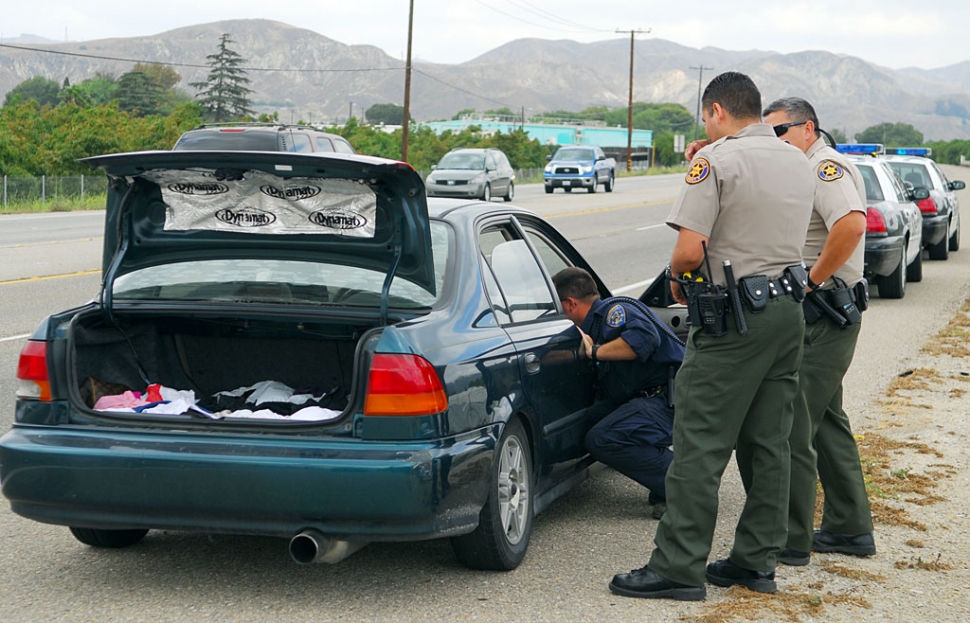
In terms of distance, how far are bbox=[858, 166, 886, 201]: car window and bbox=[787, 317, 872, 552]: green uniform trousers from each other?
9.33 metres

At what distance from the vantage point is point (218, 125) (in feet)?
66.2

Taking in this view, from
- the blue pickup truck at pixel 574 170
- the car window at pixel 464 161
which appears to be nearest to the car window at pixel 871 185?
the car window at pixel 464 161

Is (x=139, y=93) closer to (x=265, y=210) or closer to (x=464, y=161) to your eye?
(x=464, y=161)

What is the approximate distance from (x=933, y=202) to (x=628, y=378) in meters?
13.8

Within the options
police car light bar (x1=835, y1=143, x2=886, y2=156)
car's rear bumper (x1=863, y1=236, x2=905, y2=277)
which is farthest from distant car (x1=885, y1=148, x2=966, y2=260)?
car's rear bumper (x1=863, y1=236, x2=905, y2=277)

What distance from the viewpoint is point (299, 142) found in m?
19.2

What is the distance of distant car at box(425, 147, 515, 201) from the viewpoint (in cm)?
3212

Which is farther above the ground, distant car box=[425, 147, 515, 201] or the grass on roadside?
distant car box=[425, 147, 515, 201]

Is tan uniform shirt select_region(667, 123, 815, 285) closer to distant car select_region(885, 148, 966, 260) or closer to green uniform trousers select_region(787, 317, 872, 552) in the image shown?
green uniform trousers select_region(787, 317, 872, 552)

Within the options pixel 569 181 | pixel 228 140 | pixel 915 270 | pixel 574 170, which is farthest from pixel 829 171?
pixel 569 181

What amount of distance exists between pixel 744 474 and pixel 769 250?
875 mm

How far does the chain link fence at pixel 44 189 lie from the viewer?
31.2 meters

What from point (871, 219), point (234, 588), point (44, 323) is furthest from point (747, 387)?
point (871, 219)

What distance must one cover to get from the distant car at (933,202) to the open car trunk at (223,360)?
14.5m
